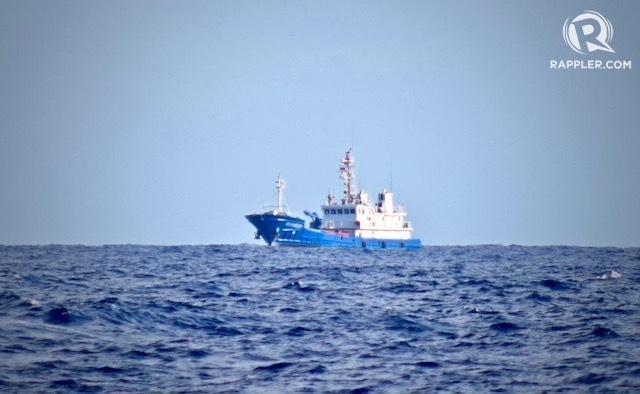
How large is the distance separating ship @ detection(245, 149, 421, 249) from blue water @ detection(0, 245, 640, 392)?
6413cm

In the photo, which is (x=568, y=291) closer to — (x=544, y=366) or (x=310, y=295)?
(x=310, y=295)

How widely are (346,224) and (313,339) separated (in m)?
85.5

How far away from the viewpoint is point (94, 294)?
27.7 metres

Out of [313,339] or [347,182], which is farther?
[347,182]

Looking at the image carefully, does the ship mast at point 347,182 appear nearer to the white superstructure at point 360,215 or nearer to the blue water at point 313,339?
the white superstructure at point 360,215

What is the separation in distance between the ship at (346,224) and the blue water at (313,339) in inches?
2525

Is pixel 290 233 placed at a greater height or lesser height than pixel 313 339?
greater

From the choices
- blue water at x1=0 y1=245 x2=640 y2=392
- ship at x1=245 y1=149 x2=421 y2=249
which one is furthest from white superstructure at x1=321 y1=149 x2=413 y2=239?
blue water at x1=0 y1=245 x2=640 y2=392

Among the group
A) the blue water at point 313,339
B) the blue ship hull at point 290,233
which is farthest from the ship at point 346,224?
the blue water at point 313,339

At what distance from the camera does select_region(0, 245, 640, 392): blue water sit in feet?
46.6

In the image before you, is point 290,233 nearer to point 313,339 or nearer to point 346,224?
point 346,224

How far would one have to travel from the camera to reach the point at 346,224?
104375mm

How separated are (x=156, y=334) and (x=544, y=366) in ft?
30.9

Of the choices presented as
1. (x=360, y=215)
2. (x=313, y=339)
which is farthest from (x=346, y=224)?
(x=313, y=339)
